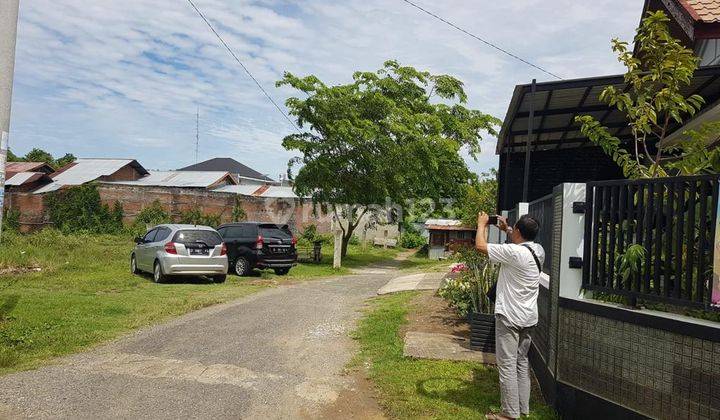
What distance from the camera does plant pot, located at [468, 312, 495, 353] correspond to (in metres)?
6.52

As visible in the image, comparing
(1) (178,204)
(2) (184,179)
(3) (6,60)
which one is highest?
(2) (184,179)

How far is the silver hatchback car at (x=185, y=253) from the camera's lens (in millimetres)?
13305

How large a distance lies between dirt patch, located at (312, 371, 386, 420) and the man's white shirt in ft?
4.65

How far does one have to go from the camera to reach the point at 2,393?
4973mm

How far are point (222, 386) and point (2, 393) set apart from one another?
194 cm

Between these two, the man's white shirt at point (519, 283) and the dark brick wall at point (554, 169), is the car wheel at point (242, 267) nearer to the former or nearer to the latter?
the dark brick wall at point (554, 169)

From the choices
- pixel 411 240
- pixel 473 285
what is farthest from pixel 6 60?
pixel 411 240

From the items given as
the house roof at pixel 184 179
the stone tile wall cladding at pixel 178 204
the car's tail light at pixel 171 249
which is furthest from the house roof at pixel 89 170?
the car's tail light at pixel 171 249

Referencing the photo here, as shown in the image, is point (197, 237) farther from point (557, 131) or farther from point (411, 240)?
point (411, 240)

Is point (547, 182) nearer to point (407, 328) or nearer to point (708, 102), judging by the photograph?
point (708, 102)

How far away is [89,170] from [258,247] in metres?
34.2

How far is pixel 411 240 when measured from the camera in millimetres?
40844

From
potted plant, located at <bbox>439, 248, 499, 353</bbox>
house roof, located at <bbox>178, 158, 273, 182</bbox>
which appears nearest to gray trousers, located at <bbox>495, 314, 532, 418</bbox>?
potted plant, located at <bbox>439, 248, 499, 353</bbox>

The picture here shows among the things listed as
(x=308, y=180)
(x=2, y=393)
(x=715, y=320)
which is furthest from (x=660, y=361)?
(x=308, y=180)
